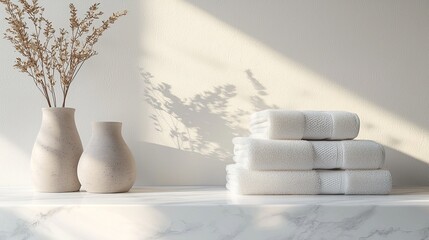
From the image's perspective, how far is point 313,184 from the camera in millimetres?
1119

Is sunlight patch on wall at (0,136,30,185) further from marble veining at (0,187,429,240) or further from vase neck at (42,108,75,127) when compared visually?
marble veining at (0,187,429,240)

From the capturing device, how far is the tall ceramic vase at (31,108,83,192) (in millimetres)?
1208

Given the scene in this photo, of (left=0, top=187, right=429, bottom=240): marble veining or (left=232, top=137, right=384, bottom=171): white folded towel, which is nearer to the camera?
(left=0, top=187, right=429, bottom=240): marble veining

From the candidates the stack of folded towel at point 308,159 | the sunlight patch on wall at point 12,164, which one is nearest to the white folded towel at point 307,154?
the stack of folded towel at point 308,159

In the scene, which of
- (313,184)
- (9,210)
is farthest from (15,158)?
(313,184)

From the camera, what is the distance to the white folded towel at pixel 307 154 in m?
1.11

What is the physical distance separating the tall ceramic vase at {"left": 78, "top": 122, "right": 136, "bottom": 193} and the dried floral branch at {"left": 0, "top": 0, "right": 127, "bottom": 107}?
15 cm

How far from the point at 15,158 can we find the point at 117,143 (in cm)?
36

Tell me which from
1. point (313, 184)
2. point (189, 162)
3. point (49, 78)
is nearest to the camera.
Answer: point (313, 184)

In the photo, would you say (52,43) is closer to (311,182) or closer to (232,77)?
(232,77)

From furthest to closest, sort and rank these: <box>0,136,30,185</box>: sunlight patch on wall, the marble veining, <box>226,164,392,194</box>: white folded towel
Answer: <box>0,136,30,185</box>: sunlight patch on wall < <box>226,164,392,194</box>: white folded towel < the marble veining

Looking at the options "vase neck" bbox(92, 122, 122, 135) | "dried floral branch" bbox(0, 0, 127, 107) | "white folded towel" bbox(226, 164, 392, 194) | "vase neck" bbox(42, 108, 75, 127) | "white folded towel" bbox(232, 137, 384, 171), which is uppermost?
"dried floral branch" bbox(0, 0, 127, 107)

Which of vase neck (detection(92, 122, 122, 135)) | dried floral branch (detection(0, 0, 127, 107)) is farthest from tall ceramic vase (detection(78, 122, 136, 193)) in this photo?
dried floral branch (detection(0, 0, 127, 107))

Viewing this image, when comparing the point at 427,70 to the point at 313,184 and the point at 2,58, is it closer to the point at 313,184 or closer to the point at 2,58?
the point at 313,184
